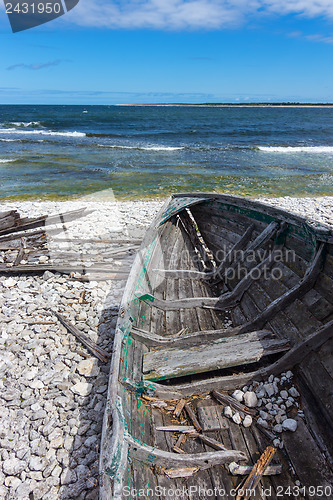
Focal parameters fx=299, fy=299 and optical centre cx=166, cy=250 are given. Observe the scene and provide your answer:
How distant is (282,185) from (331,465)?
19966 millimetres

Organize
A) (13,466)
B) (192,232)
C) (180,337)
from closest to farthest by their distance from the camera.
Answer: (13,466)
(180,337)
(192,232)

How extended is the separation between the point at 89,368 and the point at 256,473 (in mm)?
3443

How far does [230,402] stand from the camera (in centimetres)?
430

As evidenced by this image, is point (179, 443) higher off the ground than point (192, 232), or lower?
lower

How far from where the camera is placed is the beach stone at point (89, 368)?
18.6ft

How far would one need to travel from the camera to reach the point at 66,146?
3744 centimetres

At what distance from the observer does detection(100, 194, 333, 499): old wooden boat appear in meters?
3.37

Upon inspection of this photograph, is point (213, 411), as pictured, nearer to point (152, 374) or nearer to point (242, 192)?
point (152, 374)

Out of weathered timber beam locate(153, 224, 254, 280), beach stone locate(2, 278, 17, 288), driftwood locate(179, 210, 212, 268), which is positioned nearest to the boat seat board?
weathered timber beam locate(153, 224, 254, 280)

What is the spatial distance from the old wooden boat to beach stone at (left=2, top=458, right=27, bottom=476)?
1932 mm

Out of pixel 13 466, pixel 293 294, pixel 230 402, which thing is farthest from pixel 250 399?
pixel 13 466

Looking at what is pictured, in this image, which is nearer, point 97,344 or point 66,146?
point 97,344

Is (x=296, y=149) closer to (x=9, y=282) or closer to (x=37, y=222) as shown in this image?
(x=37, y=222)

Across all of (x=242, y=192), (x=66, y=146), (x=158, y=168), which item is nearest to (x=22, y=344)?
(x=242, y=192)
